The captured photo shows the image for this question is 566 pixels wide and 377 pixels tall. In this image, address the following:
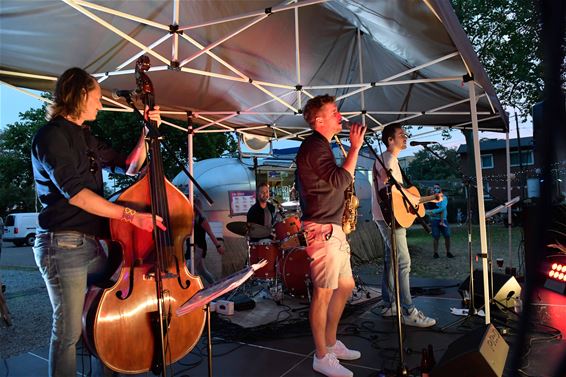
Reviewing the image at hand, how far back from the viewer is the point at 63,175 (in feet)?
6.66

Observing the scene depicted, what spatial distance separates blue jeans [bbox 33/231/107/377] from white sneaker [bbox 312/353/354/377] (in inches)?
68.9

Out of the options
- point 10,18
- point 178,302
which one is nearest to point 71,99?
point 178,302

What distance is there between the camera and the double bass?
2182 mm

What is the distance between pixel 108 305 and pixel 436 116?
647 cm

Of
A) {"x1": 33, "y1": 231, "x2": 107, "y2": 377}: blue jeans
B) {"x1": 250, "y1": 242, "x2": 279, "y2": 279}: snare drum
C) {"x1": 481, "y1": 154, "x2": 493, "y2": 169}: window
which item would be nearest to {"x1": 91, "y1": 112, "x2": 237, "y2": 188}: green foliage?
{"x1": 250, "y1": 242, "x2": 279, "y2": 279}: snare drum

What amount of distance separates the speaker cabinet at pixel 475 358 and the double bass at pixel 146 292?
1.54 metres

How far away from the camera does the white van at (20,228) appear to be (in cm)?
2388

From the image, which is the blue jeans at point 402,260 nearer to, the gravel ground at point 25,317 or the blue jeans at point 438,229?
the gravel ground at point 25,317

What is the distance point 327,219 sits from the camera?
3.05 metres

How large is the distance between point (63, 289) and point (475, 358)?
2.27m

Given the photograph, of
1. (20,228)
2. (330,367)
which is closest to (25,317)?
(330,367)

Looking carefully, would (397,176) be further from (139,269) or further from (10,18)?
(10,18)

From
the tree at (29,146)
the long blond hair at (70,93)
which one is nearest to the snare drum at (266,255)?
the long blond hair at (70,93)

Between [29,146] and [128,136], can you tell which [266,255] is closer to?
[128,136]
